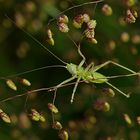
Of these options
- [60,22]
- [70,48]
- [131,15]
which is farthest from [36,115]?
[70,48]

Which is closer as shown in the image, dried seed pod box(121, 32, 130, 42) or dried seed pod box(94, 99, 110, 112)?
dried seed pod box(94, 99, 110, 112)

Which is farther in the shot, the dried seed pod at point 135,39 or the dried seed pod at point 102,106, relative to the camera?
the dried seed pod at point 135,39

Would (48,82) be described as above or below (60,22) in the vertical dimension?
above

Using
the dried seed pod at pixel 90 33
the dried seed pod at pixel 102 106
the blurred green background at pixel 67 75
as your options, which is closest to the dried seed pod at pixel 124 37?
the blurred green background at pixel 67 75

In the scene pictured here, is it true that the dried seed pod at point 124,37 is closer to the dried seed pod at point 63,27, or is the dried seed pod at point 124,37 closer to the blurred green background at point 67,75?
the blurred green background at point 67,75

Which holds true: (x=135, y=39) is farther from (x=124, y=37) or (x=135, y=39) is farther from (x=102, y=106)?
(x=102, y=106)

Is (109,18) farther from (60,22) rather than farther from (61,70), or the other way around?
(60,22)

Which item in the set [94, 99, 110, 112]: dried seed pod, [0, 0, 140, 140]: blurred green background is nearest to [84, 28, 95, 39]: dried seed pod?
[94, 99, 110, 112]: dried seed pod

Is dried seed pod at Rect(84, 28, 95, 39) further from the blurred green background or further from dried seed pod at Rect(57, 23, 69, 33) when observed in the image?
the blurred green background
